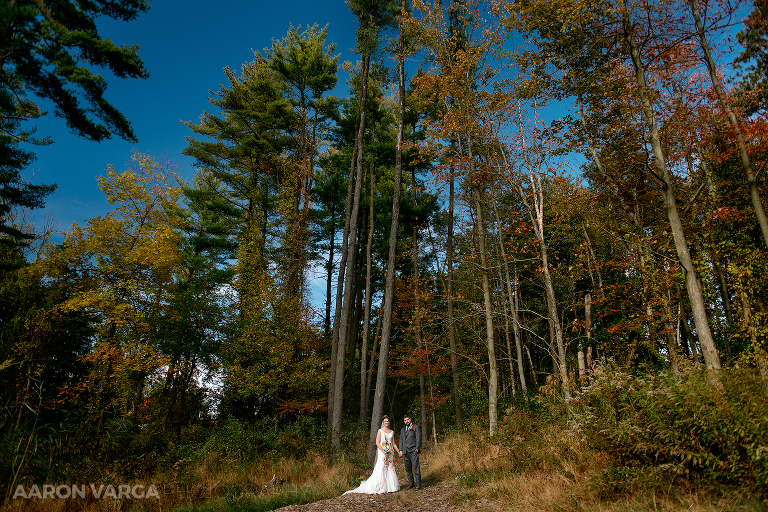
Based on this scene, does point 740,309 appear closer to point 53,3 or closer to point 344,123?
point 344,123

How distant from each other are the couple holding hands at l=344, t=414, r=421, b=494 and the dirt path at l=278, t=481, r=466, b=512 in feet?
0.68

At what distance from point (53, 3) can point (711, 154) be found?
1633 cm

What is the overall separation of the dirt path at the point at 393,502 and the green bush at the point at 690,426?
256 centimetres

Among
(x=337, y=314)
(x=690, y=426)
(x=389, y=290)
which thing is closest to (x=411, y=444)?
(x=389, y=290)

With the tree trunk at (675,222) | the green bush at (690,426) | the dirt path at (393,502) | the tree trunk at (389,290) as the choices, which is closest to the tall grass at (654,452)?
the green bush at (690,426)

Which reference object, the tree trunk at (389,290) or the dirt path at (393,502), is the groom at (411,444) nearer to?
the dirt path at (393,502)

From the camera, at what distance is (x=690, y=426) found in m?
3.86

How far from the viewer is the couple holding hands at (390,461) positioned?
24.5 feet

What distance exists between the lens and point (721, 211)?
792 cm

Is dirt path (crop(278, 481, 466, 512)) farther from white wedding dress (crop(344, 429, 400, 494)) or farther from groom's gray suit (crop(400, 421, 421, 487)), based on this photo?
groom's gray suit (crop(400, 421, 421, 487))

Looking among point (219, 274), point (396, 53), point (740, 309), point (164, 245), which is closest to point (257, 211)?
point (219, 274)

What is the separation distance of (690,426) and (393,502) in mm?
4641

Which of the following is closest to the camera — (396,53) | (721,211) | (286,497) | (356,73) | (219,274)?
(286,497)

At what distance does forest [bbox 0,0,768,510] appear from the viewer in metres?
5.57
